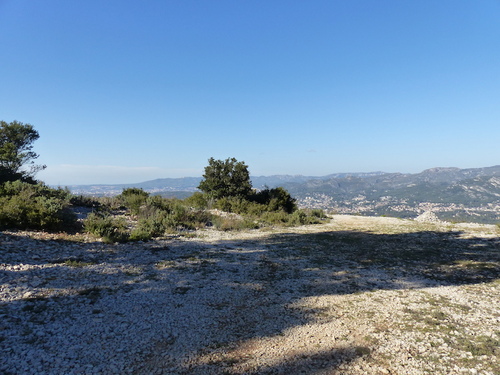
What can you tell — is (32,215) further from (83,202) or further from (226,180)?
(226,180)

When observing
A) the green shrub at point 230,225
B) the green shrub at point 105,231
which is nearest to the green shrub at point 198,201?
the green shrub at point 230,225

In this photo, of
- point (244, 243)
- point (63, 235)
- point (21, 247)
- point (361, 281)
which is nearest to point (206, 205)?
point (244, 243)

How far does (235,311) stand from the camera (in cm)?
513

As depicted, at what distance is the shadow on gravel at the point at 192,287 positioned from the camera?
364 cm

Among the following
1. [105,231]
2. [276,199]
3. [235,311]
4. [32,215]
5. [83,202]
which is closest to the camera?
[235,311]

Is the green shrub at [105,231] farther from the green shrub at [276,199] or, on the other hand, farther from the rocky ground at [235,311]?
the green shrub at [276,199]

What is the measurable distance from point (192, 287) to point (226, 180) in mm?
22251

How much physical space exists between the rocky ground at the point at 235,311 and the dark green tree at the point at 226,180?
18.2 metres

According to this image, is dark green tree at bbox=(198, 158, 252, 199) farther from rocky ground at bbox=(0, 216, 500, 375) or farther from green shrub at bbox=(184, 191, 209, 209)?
rocky ground at bbox=(0, 216, 500, 375)

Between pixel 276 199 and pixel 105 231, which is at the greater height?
pixel 105 231

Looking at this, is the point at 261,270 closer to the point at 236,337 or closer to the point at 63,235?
the point at 236,337

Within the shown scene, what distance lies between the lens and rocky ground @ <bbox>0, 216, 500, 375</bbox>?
3562 mm

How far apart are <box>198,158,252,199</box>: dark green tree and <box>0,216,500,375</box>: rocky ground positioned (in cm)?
1819

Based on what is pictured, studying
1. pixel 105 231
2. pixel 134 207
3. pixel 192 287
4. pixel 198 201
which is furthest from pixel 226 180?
pixel 192 287
